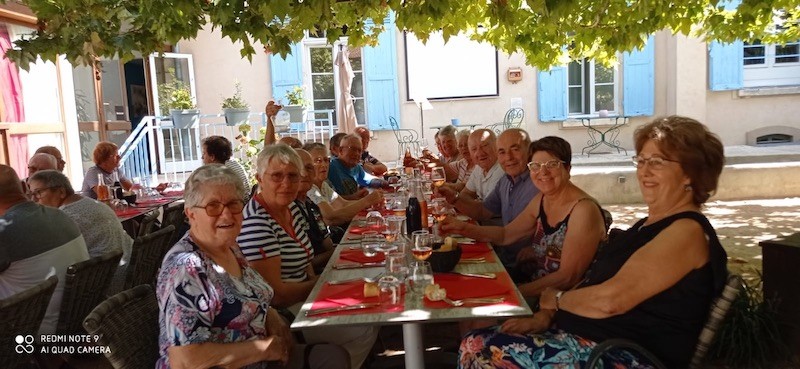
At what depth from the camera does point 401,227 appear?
10.2 ft

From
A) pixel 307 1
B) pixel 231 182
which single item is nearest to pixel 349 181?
pixel 307 1

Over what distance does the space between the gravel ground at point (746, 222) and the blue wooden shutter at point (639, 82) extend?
423cm

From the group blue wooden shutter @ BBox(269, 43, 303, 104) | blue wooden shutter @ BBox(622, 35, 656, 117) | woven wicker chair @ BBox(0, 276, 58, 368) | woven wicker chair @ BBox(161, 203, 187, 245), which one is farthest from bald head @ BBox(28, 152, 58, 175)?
blue wooden shutter @ BBox(622, 35, 656, 117)

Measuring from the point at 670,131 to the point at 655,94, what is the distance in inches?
457

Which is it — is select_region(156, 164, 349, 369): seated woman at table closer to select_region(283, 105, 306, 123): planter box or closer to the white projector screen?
select_region(283, 105, 306, 123): planter box

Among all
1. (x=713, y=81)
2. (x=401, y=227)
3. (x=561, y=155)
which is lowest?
(x=401, y=227)

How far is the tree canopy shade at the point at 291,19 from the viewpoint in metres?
3.59

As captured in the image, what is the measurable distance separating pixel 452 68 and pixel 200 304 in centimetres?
1158

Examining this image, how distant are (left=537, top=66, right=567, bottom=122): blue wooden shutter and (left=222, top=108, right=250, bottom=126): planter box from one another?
19.8 ft

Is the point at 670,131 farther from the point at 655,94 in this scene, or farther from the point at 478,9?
the point at 655,94

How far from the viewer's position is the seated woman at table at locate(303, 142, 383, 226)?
14.4 ft

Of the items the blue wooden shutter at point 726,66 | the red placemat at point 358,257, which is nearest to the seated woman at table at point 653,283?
the red placemat at point 358,257

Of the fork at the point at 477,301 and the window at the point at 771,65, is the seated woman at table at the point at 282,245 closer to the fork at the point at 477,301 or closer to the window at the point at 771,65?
the fork at the point at 477,301

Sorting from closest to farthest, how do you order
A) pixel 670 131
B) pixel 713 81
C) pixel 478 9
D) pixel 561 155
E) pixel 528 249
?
pixel 670 131 → pixel 561 155 → pixel 528 249 → pixel 478 9 → pixel 713 81
